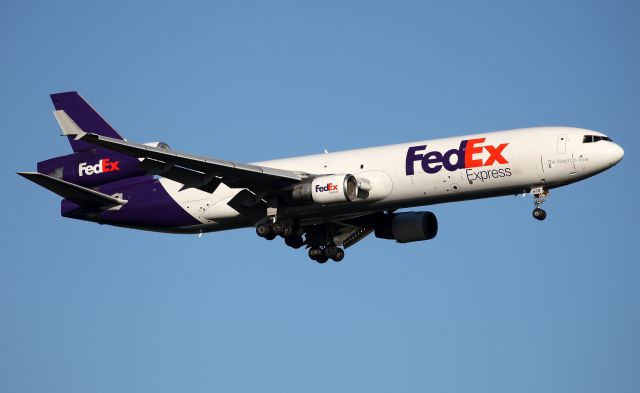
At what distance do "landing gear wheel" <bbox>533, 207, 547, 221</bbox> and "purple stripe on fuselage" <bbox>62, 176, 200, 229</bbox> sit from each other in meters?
16.9

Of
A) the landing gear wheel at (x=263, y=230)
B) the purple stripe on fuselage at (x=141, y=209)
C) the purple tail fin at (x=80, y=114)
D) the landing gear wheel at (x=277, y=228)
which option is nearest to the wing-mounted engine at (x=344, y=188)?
the landing gear wheel at (x=277, y=228)

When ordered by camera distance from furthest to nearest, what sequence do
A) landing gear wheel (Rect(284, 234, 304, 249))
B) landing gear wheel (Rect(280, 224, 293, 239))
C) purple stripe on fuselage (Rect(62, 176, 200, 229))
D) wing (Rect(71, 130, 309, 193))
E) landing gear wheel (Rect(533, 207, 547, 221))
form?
landing gear wheel (Rect(284, 234, 304, 249)), purple stripe on fuselage (Rect(62, 176, 200, 229)), landing gear wheel (Rect(280, 224, 293, 239)), landing gear wheel (Rect(533, 207, 547, 221)), wing (Rect(71, 130, 309, 193))

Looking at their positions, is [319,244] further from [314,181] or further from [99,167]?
[99,167]

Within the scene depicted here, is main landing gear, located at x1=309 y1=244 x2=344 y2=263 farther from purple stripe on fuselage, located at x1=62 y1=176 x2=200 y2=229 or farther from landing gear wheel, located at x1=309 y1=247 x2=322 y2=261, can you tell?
purple stripe on fuselage, located at x1=62 y1=176 x2=200 y2=229

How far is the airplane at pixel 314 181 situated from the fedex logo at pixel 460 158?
47 millimetres

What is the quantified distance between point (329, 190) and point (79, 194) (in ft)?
45.5

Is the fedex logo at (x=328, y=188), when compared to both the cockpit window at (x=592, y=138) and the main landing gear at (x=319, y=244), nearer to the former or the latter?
the main landing gear at (x=319, y=244)

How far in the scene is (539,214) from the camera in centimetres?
5784

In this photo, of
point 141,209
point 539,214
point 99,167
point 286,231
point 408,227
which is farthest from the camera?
point 408,227

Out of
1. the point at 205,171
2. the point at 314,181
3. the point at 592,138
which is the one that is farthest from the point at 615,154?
the point at 205,171

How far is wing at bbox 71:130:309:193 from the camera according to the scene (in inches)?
2175

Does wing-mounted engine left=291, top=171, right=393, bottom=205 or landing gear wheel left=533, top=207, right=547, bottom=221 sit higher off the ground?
wing-mounted engine left=291, top=171, right=393, bottom=205

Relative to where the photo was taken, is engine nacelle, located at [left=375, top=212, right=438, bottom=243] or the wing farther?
engine nacelle, located at [left=375, top=212, right=438, bottom=243]

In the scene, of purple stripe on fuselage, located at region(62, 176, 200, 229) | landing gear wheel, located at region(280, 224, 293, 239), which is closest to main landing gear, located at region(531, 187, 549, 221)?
landing gear wheel, located at region(280, 224, 293, 239)
